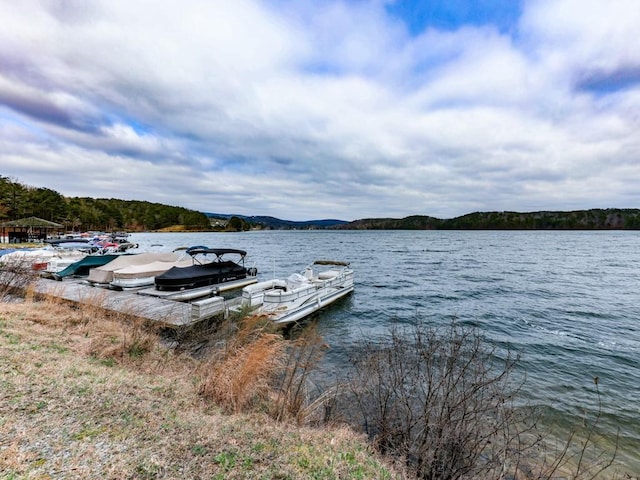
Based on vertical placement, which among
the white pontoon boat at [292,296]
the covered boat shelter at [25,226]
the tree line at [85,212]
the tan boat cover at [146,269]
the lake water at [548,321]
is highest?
the tree line at [85,212]

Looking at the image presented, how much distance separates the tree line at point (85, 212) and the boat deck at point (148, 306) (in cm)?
5262

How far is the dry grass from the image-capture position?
9.46 feet

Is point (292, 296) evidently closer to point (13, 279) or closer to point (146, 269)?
point (146, 269)

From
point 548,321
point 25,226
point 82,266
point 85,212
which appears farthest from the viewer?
point 85,212

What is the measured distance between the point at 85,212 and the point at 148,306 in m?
102

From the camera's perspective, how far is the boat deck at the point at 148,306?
920 cm

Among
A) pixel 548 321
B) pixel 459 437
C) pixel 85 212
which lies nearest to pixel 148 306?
pixel 459 437

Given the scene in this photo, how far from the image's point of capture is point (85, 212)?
292 ft

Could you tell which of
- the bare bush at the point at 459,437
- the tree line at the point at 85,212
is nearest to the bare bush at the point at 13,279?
the bare bush at the point at 459,437

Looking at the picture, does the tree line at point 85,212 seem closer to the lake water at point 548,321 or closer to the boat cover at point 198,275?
the boat cover at point 198,275

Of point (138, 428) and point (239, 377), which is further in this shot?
point (239, 377)

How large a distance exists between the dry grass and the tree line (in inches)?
2390

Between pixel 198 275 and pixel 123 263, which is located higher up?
pixel 123 263

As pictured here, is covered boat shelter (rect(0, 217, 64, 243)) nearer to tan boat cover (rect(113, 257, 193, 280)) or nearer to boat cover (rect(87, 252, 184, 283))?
boat cover (rect(87, 252, 184, 283))
